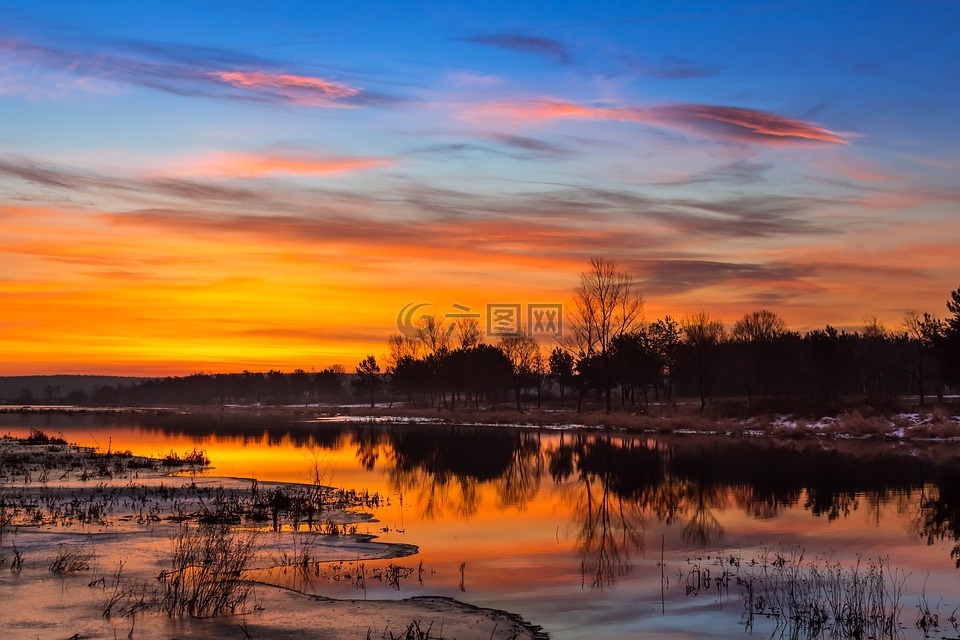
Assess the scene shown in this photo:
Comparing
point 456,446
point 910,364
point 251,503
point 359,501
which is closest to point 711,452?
point 456,446

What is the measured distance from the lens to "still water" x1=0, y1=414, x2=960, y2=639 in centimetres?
1390

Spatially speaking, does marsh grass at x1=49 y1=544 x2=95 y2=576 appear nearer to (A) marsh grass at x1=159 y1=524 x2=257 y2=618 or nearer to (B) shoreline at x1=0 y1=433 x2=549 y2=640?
(B) shoreline at x1=0 y1=433 x2=549 y2=640

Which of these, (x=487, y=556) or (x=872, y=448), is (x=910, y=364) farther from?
(x=487, y=556)

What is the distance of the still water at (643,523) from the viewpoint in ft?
45.6

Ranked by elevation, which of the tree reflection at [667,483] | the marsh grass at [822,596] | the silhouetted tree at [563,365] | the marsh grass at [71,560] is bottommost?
the tree reflection at [667,483]

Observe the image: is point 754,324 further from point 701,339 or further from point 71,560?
point 71,560

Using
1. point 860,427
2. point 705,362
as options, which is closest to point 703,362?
point 705,362

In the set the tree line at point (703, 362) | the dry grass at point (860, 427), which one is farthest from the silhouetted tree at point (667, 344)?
the dry grass at point (860, 427)

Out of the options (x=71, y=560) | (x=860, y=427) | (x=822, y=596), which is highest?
(x=71, y=560)

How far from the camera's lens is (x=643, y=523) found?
22625 mm

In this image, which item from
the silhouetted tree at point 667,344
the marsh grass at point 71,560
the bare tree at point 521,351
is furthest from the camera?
the bare tree at point 521,351

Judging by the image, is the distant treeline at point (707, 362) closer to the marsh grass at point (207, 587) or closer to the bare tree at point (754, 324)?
the bare tree at point (754, 324)

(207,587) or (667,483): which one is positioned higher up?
(207,587)

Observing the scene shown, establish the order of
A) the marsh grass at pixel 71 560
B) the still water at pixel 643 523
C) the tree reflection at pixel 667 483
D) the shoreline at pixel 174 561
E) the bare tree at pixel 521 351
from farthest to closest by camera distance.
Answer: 1. the bare tree at pixel 521 351
2. the tree reflection at pixel 667 483
3. the marsh grass at pixel 71 560
4. the still water at pixel 643 523
5. the shoreline at pixel 174 561
